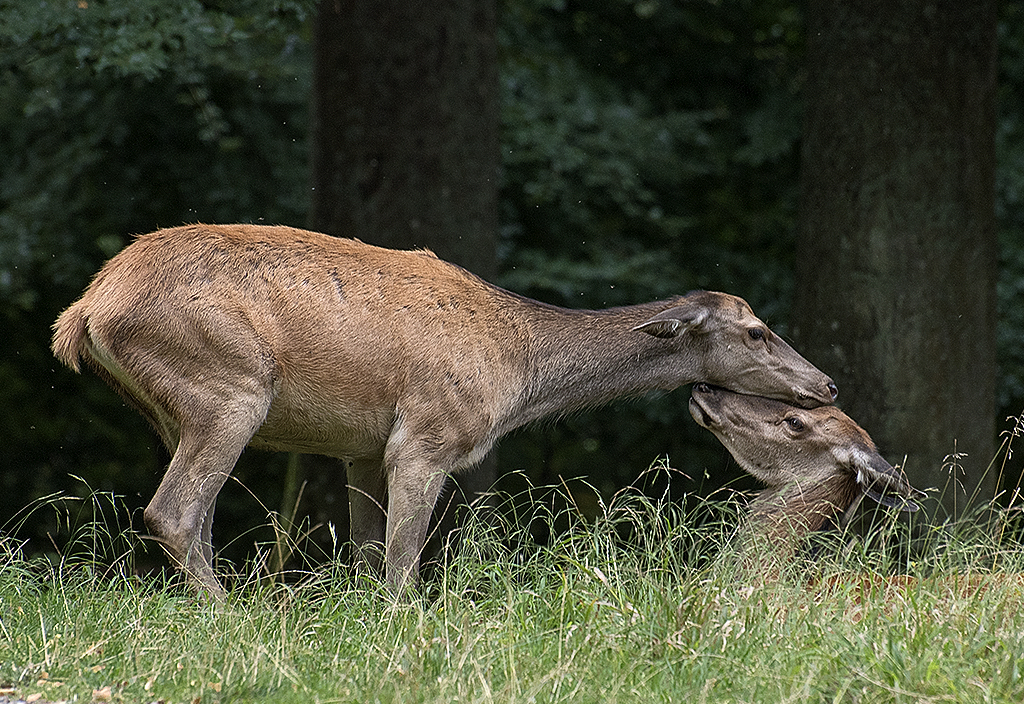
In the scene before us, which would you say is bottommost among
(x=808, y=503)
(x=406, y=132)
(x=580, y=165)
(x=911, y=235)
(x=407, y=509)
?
(x=407, y=509)

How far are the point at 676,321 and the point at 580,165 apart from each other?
12.4ft

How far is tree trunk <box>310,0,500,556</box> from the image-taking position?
25.9 feet

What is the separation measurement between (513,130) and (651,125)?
43.9 inches

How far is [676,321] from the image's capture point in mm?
6914

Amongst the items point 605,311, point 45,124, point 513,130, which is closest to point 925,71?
point 605,311

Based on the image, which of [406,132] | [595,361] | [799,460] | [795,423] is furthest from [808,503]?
[406,132]

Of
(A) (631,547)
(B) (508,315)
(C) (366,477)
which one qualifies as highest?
(B) (508,315)

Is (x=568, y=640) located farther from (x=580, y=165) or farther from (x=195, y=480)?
(x=580, y=165)

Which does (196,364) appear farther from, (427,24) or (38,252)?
(38,252)

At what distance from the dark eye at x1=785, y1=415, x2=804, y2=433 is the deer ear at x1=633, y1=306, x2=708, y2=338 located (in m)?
0.73

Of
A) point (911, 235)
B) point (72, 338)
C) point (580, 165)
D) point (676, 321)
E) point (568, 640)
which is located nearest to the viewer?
point (568, 640)

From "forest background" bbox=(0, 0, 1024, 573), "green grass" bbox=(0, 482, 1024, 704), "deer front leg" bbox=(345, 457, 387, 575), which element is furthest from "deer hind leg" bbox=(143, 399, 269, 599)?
"forest background" bbox=(0, 0, 1024, 573)

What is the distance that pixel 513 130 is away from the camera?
10586mm

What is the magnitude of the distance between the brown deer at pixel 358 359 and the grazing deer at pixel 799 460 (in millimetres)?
232
